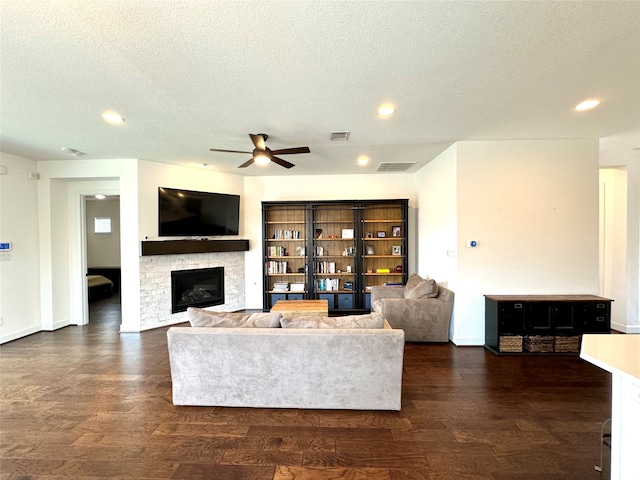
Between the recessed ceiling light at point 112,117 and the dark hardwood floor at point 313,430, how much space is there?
2805 mm

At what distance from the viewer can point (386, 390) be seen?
8.02 feet

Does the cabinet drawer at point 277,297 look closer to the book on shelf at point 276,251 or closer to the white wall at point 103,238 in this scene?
the book on shelf at point 276,251

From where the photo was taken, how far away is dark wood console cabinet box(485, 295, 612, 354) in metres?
3.62

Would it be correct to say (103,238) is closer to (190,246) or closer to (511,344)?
(190,246)

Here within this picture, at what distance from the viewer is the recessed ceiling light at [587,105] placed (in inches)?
109

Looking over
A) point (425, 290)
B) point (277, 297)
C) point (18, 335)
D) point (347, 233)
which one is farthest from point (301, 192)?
point (18, 335)

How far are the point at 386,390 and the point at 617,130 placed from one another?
4.23 metres

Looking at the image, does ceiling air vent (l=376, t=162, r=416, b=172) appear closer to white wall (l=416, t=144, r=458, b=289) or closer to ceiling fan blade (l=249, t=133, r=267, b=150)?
white wall (l=416, t=144, r=458, b=289)

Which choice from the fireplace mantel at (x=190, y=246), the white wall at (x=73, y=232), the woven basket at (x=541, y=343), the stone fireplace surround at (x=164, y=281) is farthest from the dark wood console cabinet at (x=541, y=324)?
the white wall at (x=73, y=232)

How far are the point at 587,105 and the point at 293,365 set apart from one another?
12.4 ft

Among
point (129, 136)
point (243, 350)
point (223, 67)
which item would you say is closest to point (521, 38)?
point (223, 67)

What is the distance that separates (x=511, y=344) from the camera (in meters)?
3.65

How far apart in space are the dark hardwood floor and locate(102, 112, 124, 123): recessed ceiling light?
110 inches

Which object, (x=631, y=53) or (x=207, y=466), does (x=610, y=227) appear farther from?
(x=207, y=466)
